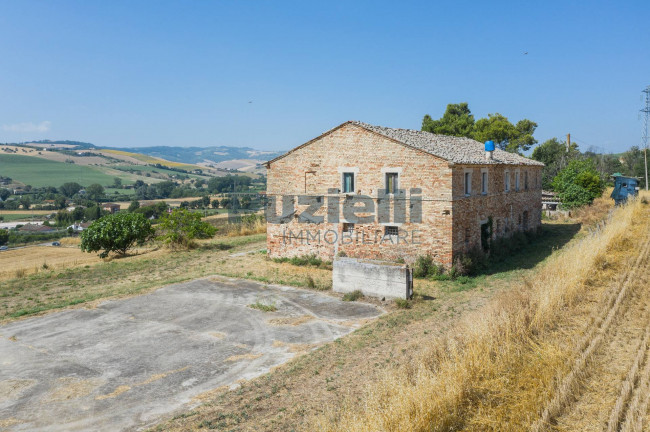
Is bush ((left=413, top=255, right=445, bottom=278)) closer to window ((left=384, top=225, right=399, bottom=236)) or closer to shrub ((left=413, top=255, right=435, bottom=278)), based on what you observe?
shrub ((left=413, top=255, right=435, bottom=278))

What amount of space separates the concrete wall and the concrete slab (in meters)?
0.82

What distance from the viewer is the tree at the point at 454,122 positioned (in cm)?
4353

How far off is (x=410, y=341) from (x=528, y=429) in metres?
4.27

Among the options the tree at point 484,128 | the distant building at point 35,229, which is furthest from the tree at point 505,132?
the distant building at point 35,229

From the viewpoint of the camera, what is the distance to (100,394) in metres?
7.91

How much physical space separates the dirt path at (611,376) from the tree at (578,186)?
25579mm

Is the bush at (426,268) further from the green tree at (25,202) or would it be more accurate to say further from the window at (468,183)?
the green tree at (25,202)

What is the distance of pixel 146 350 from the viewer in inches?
395

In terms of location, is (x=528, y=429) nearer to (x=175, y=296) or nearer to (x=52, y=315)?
(x=175, y=296)

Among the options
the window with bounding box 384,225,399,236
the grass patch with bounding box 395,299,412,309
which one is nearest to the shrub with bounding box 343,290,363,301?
the grass patch with bounding box 395,299,412,309

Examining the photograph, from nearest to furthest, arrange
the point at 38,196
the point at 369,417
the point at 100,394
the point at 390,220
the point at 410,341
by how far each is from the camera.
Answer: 1. the point at 369,417
2. the point at 100,394
3. the point at 410,341
4. the point at 390,220
5. the point at 38,196

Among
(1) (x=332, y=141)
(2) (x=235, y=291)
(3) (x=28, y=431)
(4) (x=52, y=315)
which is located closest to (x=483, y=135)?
(1) (x=332, y=141)

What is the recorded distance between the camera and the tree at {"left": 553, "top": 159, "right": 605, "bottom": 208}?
3370cm

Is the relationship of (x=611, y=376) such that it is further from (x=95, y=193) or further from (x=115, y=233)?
(x=95, y=193)
